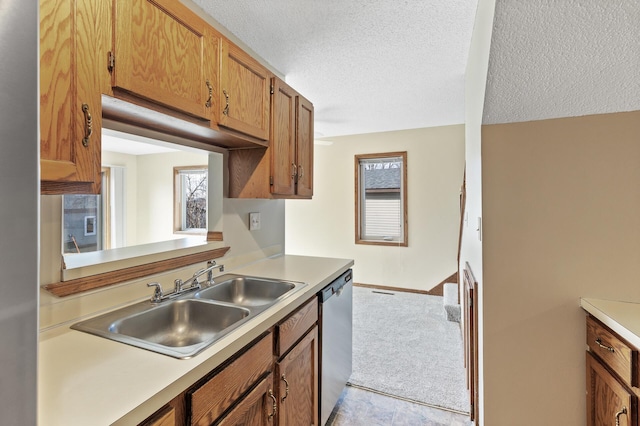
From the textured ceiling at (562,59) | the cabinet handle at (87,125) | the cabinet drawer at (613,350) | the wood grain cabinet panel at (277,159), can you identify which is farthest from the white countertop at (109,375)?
the textured ceiling at (562,59)

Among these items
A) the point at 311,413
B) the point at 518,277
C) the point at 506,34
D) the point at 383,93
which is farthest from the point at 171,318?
the point at 383,93

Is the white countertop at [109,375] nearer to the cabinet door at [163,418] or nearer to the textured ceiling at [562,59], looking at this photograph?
the cabinet door at [163,418]

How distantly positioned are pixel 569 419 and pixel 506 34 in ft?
5.62

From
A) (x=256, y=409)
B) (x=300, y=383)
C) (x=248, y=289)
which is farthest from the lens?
(x=248, y=289)

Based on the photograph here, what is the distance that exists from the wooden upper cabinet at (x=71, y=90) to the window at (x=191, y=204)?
2062mm

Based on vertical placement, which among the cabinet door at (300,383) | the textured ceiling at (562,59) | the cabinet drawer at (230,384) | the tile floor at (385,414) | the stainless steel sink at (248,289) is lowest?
the tile floor at (385,414)

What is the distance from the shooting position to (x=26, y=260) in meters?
0.41

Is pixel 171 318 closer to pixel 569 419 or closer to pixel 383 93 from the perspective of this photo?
pixel 569 419

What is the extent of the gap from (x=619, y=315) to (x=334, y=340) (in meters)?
1.32

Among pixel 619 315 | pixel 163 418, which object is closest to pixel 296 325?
pixel 163 418

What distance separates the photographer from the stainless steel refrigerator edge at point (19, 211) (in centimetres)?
39

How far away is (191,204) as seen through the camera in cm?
300

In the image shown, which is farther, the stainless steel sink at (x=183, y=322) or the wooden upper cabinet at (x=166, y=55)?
the stainless steel sink at (x=183, y=322)

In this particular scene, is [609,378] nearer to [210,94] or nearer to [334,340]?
[334,340]
